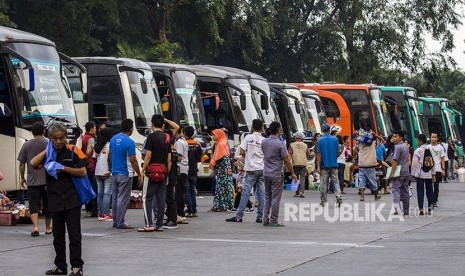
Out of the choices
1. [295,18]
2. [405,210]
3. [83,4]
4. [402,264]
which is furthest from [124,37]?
[402,264]

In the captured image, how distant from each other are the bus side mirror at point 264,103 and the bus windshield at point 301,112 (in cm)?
355

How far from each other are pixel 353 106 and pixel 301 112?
6.01 m

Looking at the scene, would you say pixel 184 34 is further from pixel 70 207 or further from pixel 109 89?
pixel 70 207

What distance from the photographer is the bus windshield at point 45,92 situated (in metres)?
23.4

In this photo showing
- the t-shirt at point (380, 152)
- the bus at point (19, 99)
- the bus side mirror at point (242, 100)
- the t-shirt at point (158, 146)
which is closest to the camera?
the t-shirt at point (158, 146)

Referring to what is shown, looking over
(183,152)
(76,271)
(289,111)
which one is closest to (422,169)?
(183,152)

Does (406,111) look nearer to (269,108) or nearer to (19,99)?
(269,108)

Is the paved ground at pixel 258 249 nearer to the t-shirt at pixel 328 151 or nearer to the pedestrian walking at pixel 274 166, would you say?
the pedestrian walking at pixel 274 166

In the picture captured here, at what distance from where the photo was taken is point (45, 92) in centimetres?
2408

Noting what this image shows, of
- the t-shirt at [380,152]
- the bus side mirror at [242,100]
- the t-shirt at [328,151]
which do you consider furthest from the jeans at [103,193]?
the bus side mirror at [242,100]

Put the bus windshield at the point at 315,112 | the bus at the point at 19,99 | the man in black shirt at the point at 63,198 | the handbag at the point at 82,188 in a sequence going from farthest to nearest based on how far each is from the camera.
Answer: the bus windshield at the point at 315,112, the bus at the point at 19,99, the handbag at the point at 82,188, the man in black shirt at the point at 63,198

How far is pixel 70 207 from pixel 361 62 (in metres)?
48.7

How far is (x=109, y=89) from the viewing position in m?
30.2

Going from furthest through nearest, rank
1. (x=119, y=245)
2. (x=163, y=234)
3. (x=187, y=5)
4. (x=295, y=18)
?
(x=295, y=18) → (x=187, y=5) → (x=163, y=234) → (x=119, y=245)
